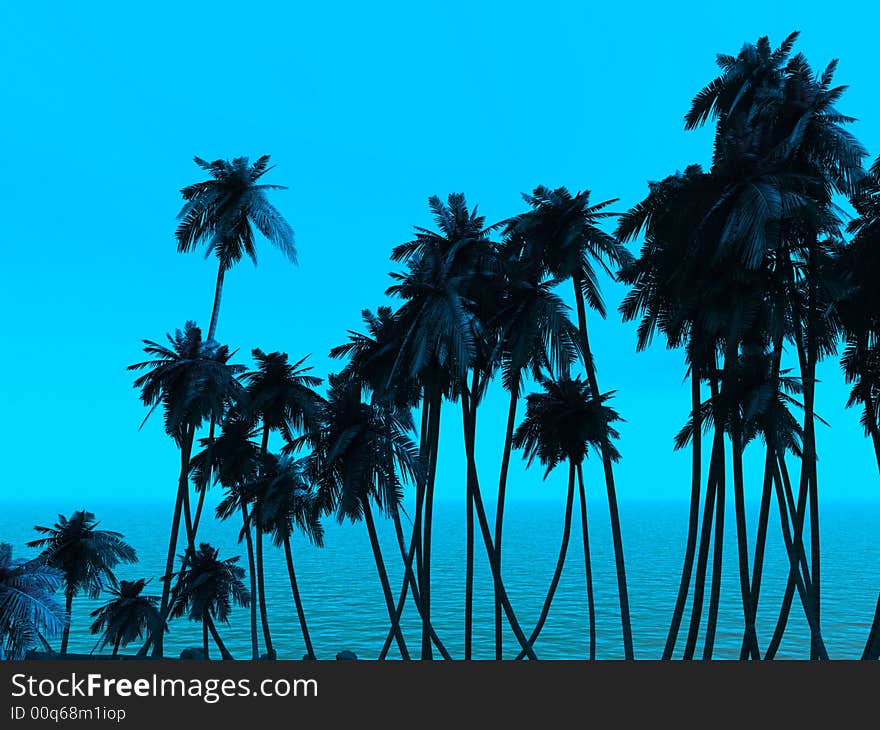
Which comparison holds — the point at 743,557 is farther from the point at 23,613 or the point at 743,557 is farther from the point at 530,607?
the point at 530,607

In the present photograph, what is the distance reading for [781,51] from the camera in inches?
1307

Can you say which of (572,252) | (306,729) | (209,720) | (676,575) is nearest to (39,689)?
(209,720)

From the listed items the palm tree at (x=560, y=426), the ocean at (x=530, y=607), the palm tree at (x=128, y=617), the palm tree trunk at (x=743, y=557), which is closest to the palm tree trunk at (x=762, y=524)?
the palm tree trunk at (x=743, y=557)

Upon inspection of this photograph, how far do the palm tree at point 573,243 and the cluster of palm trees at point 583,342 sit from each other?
0.10 m

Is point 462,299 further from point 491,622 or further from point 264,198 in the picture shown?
point 491,622

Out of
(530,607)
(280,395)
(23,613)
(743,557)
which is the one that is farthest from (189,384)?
(530,607)

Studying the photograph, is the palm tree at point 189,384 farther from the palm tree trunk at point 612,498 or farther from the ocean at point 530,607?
the palm tree trunk at point 612,498

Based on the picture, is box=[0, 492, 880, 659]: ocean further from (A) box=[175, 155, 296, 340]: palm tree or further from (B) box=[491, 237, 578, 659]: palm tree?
(A) box=[175, 155, 296, 340]: palm tree

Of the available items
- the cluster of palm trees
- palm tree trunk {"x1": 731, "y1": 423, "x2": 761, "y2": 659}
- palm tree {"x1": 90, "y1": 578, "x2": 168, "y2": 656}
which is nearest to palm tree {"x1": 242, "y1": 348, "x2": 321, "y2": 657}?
the cluster of palm trees

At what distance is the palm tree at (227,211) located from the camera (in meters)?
43.3

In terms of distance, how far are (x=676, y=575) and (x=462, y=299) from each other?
112557 mm

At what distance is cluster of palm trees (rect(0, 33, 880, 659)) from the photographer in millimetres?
26219

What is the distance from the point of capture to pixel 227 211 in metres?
43.7

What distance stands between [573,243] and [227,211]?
849 inches
